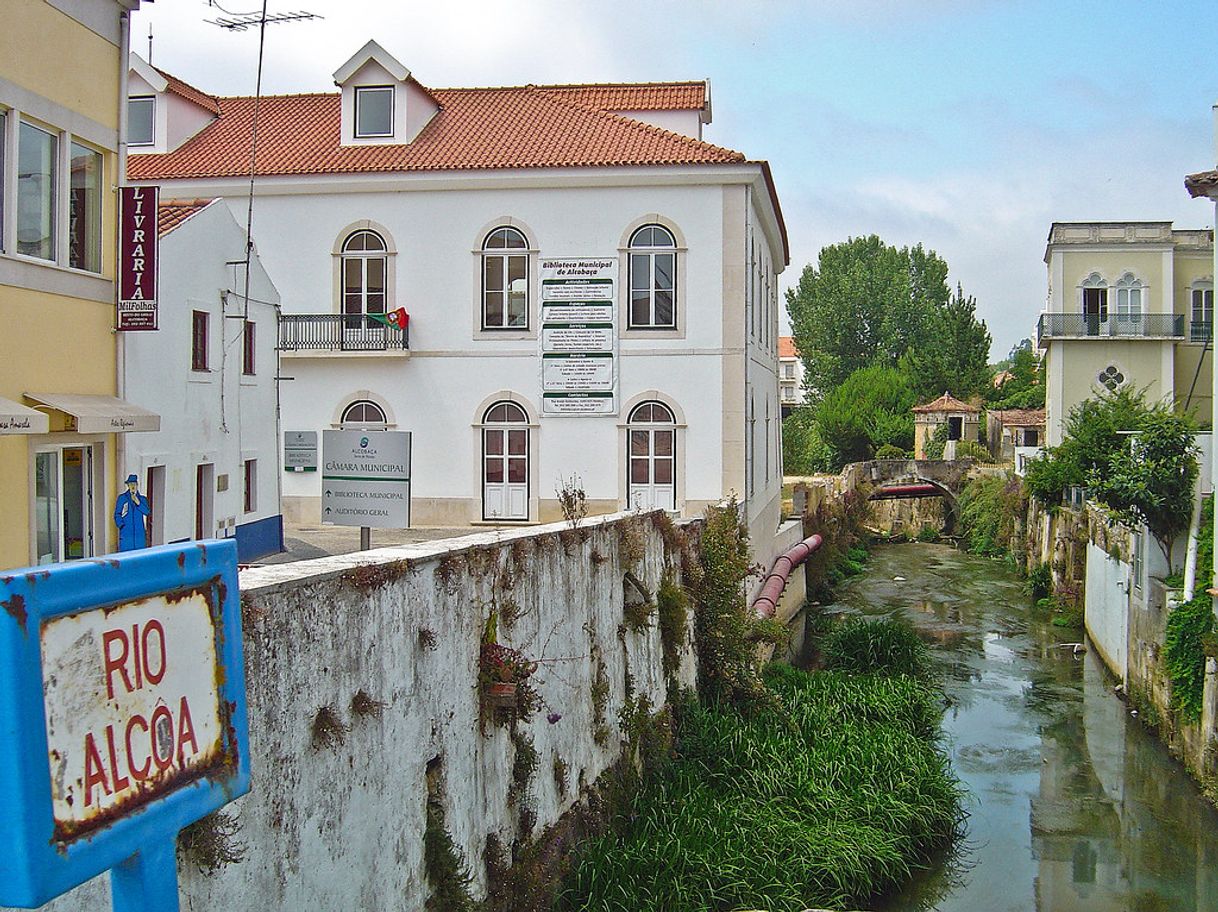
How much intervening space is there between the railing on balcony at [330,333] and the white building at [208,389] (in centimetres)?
524

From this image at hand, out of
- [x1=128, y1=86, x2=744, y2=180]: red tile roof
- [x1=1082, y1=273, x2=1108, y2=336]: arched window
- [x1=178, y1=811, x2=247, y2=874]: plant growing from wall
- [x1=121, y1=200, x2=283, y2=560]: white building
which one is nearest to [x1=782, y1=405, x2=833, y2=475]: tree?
[x1=1082, y1=273, x2=1108, y2=336]: arched window

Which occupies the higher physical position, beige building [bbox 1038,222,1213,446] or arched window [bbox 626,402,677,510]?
beige building [bbox 1038,222,1213,446]

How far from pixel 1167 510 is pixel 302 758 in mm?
16533

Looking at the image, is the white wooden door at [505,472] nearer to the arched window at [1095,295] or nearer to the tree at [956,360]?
the arched window at [1095,295]

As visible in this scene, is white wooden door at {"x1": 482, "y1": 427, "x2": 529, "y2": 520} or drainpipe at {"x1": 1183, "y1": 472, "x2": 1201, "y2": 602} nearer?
drainpipe at {"x1": 1183, "y1": 472, "x2": 1201, "y2": 602}

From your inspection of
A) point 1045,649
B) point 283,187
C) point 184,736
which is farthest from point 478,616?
point 1045,649

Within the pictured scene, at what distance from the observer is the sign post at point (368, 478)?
482 inches

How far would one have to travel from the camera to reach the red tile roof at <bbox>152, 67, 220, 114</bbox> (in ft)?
78.3

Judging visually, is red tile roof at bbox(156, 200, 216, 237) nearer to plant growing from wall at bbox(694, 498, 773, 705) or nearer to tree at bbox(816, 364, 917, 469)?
plant growing from wall at bbox(694, 498, 773, 705)

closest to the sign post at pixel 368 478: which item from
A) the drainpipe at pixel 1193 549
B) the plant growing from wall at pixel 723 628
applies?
the plant growing from wall at pixel 723 628

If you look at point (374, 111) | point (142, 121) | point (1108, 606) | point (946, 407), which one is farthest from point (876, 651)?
point (946, 407)

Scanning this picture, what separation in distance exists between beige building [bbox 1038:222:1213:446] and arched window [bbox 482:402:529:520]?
26.0m

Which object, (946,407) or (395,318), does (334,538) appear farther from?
(946,407)

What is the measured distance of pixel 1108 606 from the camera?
24.2m
